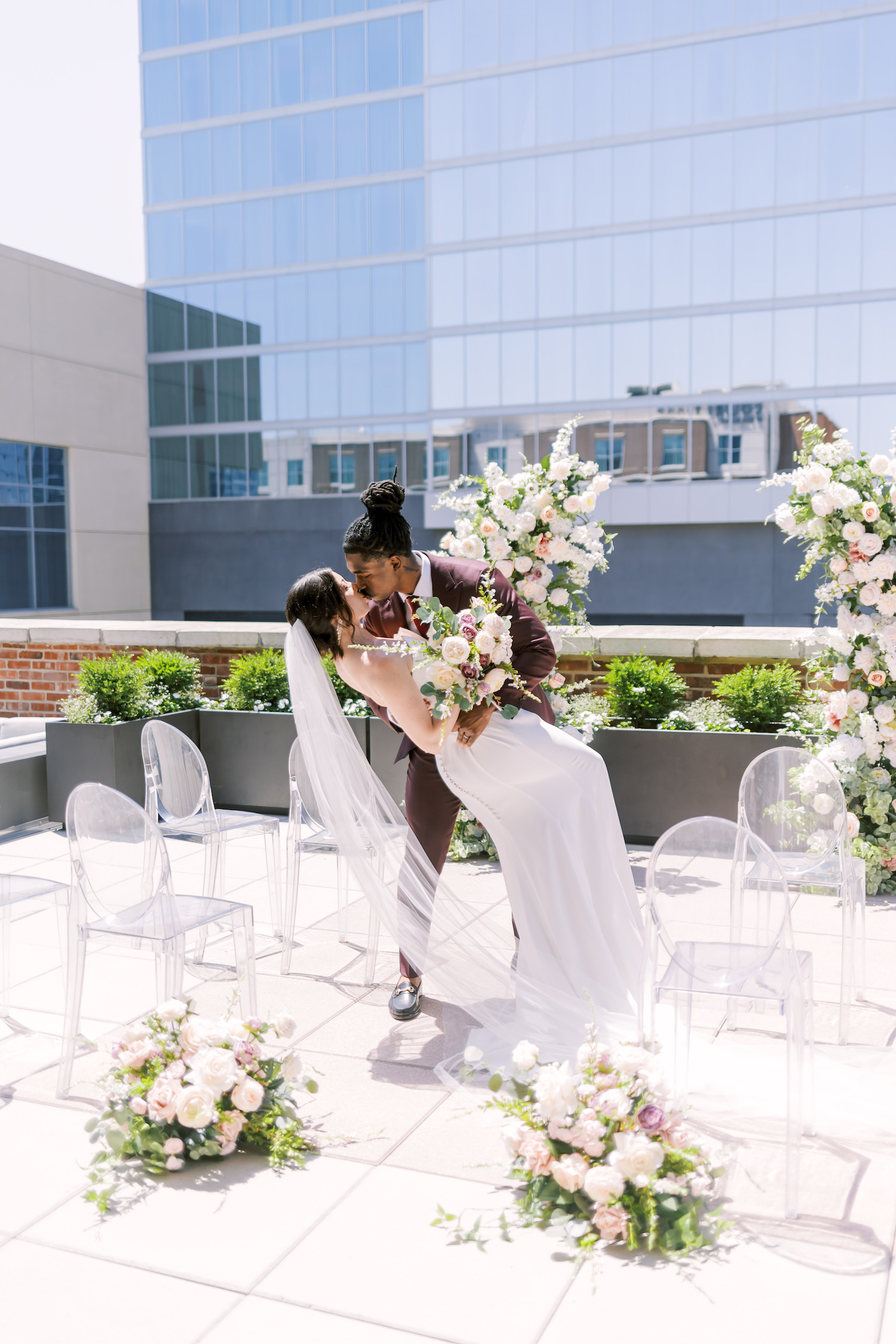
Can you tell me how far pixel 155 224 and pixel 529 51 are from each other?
9.54 m

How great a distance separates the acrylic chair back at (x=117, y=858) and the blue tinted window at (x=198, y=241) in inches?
969

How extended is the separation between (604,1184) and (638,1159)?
98 mm

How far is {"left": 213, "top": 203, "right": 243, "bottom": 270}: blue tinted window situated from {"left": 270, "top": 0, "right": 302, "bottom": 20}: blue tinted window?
12.9 feet

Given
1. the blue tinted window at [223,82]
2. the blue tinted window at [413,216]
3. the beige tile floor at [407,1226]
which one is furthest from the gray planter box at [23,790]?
the blue tinted window at [223,82]

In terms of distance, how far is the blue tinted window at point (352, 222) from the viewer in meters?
24.5

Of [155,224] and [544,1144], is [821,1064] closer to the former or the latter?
[544,1144]

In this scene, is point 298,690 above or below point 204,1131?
above

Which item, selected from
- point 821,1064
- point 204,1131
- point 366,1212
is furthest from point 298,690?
point 821,1064

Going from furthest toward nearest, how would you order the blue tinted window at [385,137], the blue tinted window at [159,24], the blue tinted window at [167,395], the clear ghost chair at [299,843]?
the blue tinted window at [167,395] → the blue tinted window at [159,24] → the blue tinted window at [385,137] → the clear ghost chair at [299,843]

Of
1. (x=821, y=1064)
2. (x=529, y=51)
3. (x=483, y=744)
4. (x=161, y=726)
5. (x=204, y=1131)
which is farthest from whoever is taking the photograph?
(x=529, y=51)

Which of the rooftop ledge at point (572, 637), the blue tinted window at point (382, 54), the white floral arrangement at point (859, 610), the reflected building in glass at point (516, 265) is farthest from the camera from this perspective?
the blue tinted window at point (382, 54)

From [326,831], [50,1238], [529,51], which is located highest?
[529,51]

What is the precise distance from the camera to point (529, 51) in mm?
21672

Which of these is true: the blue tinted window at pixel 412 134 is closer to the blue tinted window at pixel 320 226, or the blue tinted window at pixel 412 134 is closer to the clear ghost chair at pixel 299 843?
the blue tinted window at pixel 320 226
